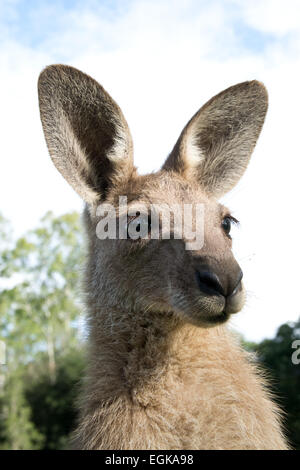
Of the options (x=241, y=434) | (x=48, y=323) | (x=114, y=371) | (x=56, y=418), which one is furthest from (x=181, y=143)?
(x=48, y=323)

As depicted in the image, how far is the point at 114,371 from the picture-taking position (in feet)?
13.6

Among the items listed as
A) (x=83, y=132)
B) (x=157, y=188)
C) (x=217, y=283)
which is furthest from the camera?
(x=83, y=132)

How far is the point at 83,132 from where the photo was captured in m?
4.96

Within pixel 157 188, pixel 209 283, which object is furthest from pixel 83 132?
pixel 209 283

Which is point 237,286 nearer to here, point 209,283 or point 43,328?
point 209,283

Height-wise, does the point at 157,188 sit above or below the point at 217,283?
above

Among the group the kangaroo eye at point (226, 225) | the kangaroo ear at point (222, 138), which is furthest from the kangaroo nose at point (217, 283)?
the kangaroo ear at point (222, 138)

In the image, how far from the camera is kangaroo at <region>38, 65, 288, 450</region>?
12.2ft

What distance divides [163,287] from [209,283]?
510 mm

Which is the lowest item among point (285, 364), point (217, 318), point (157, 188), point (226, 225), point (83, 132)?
point (285, 364)

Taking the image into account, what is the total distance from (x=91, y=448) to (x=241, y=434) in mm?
1061

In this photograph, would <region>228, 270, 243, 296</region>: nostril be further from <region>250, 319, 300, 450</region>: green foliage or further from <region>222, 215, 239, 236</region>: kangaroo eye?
<region>250, 319, 300, 450</region>: green foliage

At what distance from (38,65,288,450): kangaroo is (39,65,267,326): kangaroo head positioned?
0.01m
